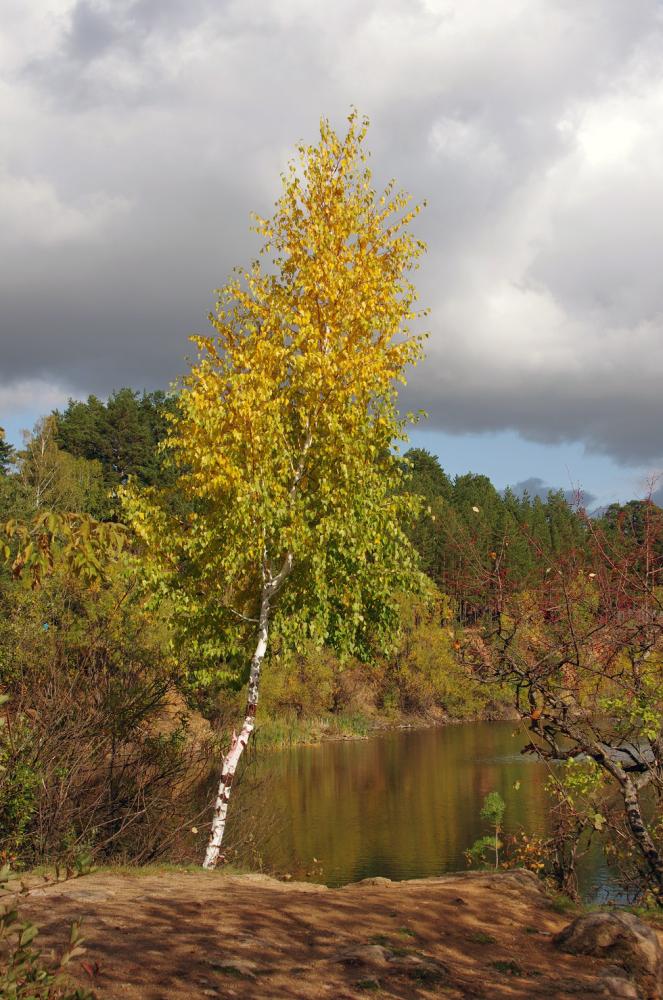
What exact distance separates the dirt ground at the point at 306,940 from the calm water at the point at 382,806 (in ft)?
8.65

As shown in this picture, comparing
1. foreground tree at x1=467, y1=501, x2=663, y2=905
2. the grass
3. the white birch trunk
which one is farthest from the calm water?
the white birch trunk

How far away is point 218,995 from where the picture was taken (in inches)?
273

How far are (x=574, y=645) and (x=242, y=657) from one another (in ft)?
23.7

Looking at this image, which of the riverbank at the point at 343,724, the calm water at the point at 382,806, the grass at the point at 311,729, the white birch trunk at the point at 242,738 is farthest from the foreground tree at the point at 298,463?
the grass at the point at 311,729

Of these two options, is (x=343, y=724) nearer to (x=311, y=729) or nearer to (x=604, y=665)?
(x=311, y=729)

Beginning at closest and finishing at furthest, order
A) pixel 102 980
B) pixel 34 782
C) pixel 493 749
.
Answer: pixel 102 980 → pixel 34 782 → pixel 493 749

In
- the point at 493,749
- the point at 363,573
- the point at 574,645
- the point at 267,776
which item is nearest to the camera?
the point at 574,645

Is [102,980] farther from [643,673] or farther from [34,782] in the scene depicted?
[643,673]

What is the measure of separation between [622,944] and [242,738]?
6.84m

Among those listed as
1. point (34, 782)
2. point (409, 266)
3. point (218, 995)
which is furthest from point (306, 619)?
point (218, 995)

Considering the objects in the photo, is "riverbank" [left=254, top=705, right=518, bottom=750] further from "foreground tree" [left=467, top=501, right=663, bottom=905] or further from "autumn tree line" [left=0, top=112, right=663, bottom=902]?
"foreground tree" [left=467, top=501, right=663, bottom=905]

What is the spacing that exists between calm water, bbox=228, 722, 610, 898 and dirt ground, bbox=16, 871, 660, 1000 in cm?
264

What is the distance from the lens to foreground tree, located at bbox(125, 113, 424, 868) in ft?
48.3

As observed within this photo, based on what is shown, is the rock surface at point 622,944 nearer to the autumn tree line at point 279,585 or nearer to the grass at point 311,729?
the autumn tree line at point 279,585
